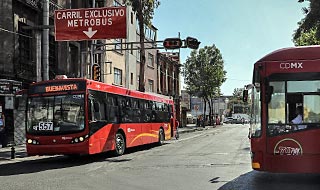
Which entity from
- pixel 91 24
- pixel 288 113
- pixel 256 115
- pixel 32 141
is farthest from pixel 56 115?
pixel 288 113

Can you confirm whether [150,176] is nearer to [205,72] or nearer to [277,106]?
[277,106]

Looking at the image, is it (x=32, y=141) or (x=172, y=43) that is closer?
(x=32, y=141)

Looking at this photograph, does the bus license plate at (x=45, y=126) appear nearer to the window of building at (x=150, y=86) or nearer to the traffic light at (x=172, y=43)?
the traffic light at (x=172, y=43)

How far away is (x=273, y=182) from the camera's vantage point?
410 inches

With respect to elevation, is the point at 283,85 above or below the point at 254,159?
above

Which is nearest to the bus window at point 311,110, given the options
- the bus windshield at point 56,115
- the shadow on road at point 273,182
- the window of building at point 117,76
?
the shadow on road at point 273,182

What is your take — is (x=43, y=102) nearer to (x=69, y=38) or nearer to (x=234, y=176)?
(x=69, y=38)

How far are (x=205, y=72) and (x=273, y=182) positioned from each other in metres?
55.8

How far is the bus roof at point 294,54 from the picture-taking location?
9953 mm

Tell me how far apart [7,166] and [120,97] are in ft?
18.6

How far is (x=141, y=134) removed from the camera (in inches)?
822

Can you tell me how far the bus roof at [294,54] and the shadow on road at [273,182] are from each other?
2.92 meters

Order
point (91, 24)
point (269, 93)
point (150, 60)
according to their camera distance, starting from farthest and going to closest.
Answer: point (150, 60) → point (91, 24) → point (269, 93)

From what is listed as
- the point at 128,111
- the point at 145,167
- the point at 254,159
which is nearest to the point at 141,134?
the point at 128,111
